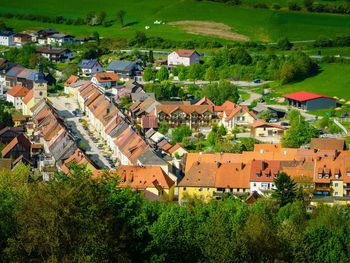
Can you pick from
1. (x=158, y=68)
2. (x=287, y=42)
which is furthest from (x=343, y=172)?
(x=287, y=42)

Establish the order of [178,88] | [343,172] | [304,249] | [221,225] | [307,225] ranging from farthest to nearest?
[178,88], [343,172], [307,225], [304,249], [221,225]

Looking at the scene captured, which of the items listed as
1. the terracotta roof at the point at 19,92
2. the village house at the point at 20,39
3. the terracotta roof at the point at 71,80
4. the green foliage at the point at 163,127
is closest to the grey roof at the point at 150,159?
the green foliage at the point at 163,127

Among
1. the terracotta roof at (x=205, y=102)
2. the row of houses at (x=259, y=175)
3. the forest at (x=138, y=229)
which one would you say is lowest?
the terracotta roof at (x=205, y=102)

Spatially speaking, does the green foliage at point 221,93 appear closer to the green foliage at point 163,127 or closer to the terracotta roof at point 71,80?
the green foliage at point 163,127

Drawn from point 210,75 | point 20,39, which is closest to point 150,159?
point 210,75

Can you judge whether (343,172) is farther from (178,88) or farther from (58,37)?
(58,37)
